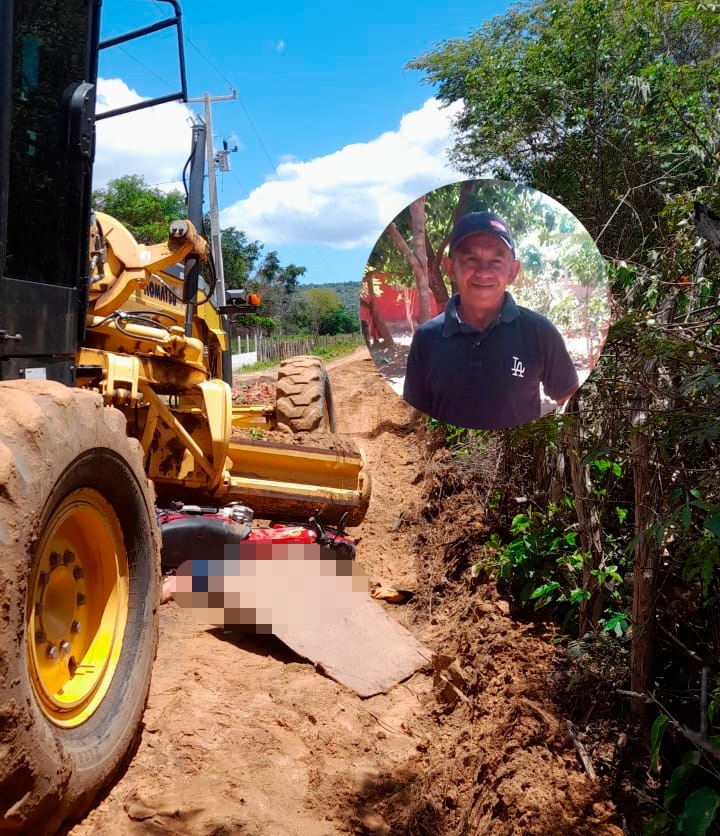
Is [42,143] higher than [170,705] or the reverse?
higher

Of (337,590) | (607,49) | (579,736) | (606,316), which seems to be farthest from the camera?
(607,49)

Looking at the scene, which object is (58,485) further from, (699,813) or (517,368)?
(699,813)

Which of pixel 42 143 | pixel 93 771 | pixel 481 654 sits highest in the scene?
pixel 42 143

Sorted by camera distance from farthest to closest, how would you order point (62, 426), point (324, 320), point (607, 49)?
point (324, 320), point (607, 49), point (62, 426)

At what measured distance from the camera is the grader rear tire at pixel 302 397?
7789 mm

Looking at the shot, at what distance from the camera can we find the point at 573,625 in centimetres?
435

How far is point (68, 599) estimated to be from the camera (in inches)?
109

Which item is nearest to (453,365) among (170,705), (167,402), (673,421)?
(673,421)

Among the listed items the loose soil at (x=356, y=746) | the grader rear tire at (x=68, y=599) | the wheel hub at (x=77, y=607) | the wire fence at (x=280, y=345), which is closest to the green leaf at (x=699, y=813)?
the loose soil at (x=356, y=746)

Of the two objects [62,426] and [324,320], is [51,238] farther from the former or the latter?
[324,320]

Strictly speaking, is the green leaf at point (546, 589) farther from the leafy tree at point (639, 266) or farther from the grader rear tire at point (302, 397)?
the grader rear tire at point (302, 397)

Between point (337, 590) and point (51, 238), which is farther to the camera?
point (337, 590)

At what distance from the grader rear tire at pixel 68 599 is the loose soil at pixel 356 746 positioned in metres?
0.37

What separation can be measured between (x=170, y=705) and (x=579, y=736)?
1901 millimetres
